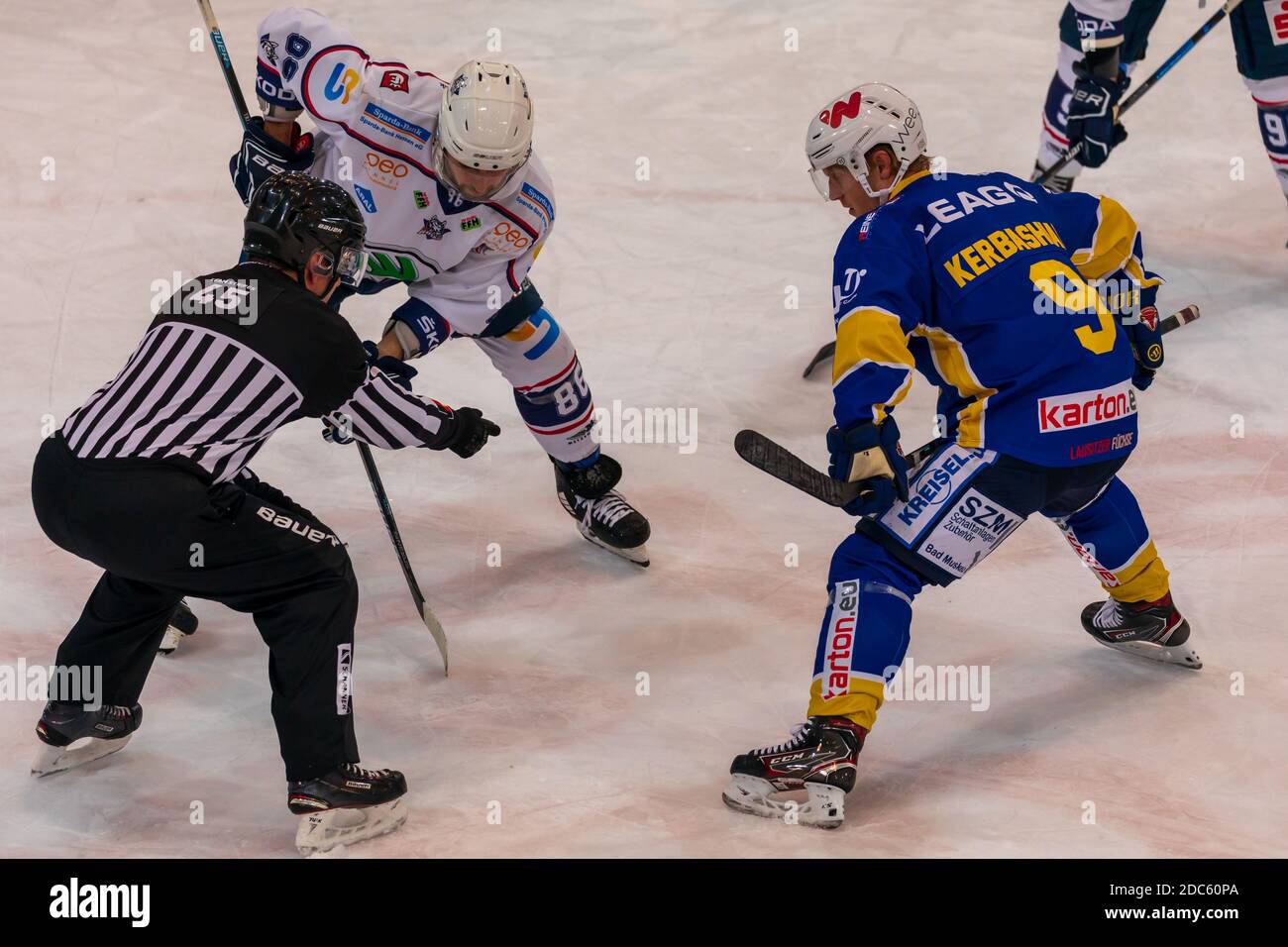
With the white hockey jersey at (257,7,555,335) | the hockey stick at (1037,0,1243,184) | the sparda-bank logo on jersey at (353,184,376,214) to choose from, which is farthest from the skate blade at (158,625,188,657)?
the hockey stick at (1037,0,1243,184)

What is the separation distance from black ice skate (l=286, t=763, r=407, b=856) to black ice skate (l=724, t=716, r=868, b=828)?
796mm

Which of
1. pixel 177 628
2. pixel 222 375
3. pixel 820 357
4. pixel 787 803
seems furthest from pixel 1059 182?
pixel 222 375

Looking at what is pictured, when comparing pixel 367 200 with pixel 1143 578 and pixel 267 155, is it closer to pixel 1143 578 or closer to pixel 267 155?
pixel 267 155

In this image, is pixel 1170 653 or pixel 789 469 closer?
pixel 789 469

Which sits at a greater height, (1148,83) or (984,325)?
(1148,83)

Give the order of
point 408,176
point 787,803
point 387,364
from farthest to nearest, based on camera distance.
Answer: point 408,176 < point 387,364 < point 787,803

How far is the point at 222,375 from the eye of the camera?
2.99 metres

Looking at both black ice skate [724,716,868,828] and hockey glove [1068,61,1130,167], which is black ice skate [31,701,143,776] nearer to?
black ice skate [724,716,868,828]

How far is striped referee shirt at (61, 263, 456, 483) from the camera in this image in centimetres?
300

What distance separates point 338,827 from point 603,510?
158 centimetres

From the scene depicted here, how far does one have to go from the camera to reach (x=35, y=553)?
4.43 m

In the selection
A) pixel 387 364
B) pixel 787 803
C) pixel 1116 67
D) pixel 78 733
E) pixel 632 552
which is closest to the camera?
pixel 787 803

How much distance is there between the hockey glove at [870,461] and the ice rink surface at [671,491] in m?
0.70

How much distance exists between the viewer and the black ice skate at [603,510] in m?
4.48
